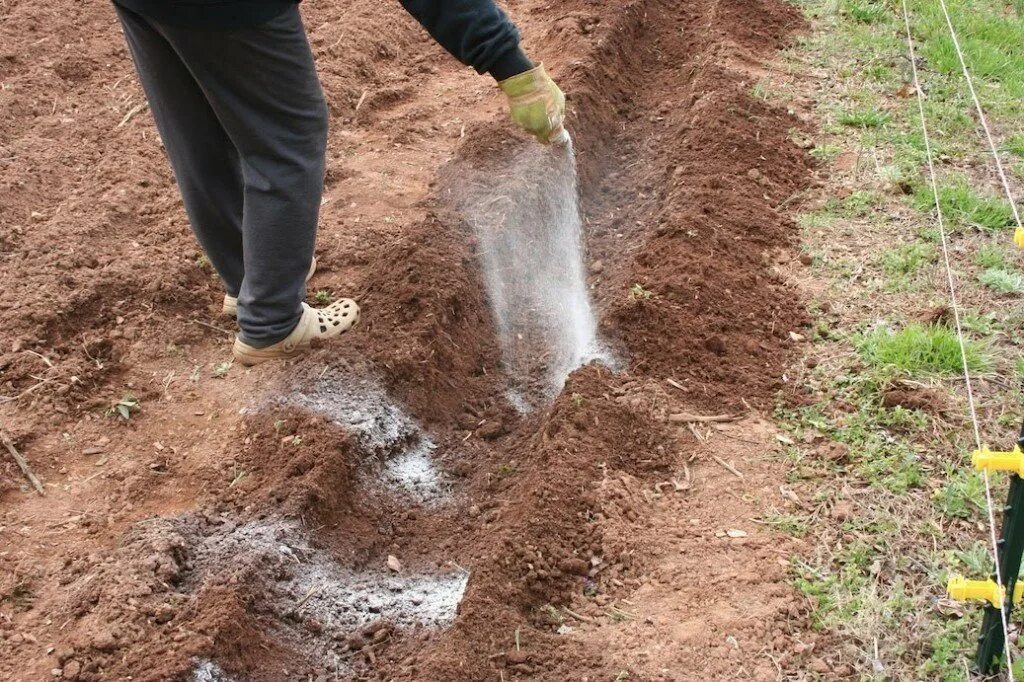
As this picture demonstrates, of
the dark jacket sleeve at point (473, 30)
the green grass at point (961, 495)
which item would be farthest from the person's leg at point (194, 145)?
the green grass at point (961, 495)

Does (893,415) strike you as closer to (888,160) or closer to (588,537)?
(588,537)

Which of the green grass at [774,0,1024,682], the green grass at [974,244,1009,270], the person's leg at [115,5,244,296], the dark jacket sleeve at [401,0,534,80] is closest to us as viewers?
the green grass at [774,0,1024,682]

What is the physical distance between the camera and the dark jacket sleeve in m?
2.83

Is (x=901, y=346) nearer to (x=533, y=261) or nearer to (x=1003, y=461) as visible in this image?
(x=1003, y=461)

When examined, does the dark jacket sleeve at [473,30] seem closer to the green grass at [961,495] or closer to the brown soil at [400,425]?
the brown soil at [400,425]

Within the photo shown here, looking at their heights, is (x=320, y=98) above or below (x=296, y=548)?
above

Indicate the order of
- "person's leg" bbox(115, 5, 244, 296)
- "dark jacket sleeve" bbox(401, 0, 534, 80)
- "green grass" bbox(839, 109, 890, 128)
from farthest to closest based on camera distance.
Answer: "green grass" bbox(839, 109, 890, 128) < "person's leg" bbox(115, 5, 244, 296) < "dark jacket sleeve" bbox(401, 0, 534, 80)

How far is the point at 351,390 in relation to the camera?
3352mm

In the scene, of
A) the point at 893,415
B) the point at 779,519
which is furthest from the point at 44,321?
the point at 893,415

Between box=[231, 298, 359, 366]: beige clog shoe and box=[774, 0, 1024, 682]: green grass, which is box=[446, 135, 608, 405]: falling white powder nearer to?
box=[231, 298, 359, 366]: beige clog shoe

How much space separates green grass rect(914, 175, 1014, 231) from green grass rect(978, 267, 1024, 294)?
1.12 ft

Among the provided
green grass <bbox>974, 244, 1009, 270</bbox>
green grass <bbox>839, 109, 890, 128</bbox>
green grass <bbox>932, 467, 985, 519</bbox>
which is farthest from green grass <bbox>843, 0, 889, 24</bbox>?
green grass <bbox>932, 467, 985, 519</bbox>

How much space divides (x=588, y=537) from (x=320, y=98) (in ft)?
5.39

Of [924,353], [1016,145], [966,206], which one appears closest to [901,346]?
[924,353]
